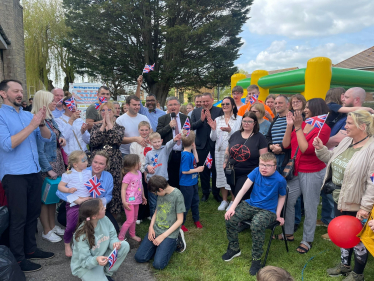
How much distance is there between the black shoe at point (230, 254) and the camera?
3.32 meters

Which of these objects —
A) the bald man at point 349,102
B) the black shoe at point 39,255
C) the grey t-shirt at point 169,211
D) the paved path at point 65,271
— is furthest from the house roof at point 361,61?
the black shoe at point 39,255

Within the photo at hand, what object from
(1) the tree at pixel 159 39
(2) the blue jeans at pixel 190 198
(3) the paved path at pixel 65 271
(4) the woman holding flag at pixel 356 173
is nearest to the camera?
(4) the woman holding flag at pixel 356 173

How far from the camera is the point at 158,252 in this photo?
322 cm

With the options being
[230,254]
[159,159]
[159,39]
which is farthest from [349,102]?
[159,39]

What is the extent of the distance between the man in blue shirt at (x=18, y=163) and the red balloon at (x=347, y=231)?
131 inches

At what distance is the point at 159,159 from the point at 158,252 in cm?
139

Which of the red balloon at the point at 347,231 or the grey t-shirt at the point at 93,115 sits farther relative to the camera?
the grey t-shirt at the point at 93,115

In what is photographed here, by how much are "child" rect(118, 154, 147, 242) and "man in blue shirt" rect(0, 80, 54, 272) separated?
1112 mm

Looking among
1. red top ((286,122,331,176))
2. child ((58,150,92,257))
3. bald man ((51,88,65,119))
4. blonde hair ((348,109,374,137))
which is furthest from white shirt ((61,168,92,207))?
blonde hair ((348,109,374,137))

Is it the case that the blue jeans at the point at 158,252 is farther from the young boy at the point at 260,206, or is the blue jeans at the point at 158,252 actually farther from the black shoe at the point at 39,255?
the black shoe at the point at 39,255

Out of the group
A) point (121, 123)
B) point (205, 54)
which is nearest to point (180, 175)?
point (121, 123)

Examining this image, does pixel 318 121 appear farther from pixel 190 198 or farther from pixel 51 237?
pixel 51 237

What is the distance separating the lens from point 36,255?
3.24m

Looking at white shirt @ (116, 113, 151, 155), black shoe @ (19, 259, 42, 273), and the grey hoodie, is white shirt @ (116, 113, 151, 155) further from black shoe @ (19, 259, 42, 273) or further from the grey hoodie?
black shoe @ (19, 259, 42, 273)
